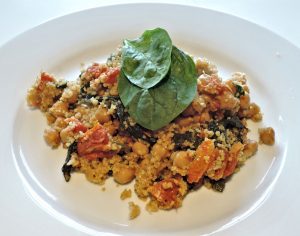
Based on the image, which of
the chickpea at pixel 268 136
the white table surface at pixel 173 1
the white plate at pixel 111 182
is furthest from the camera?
the white table surface at pixel 173 1

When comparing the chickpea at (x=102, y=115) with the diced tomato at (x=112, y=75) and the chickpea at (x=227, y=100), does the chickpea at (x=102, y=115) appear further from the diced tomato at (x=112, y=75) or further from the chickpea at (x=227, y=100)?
the chickpea at (x=227, y=100)

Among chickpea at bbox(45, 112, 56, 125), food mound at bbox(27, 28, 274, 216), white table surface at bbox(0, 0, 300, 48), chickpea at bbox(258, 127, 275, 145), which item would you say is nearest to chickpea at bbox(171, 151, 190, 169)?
food mound at bbox(27, 28, 274, 216)

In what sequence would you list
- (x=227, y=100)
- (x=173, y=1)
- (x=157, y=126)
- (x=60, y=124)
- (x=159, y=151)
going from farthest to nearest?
(x=173, y=1)
(x=60, y=124)
(x=227, y=100)
(x=159, y=151)
(x=157, y=126)

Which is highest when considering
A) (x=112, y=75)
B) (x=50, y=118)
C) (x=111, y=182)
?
(x=112, y=75)

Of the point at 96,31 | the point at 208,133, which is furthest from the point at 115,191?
the point at 96,31

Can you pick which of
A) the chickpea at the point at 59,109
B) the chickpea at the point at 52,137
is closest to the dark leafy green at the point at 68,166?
the chickpea at the point at 52,137

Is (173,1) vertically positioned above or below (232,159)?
above

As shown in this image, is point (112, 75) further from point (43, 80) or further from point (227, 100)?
point (227, 100)

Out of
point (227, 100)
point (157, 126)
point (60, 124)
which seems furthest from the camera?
point (60, 124)

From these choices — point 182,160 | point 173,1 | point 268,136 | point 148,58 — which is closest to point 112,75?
point 148,58
